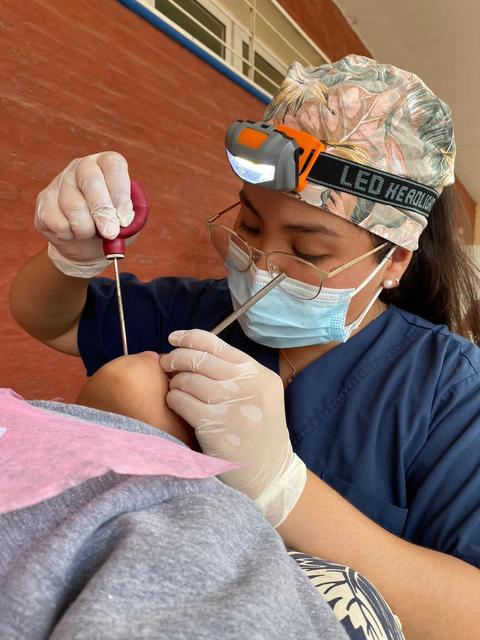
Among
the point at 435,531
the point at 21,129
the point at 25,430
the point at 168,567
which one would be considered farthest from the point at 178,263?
the point at 168,567

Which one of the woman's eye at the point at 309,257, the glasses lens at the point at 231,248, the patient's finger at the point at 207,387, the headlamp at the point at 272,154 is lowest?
the patient's finger at the point at 207,387

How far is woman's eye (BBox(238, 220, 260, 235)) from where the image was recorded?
3.08ft

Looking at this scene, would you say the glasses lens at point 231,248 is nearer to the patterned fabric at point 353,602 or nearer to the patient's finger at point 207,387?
the patient's finger at point 207,387

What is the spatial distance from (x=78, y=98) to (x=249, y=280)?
0.92 m

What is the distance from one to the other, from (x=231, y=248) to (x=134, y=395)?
47 centimetres

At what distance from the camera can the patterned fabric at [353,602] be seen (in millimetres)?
419

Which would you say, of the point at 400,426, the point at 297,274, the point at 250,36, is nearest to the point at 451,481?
the point at 400,426

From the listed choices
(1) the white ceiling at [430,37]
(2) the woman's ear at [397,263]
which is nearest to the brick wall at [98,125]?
(2) the woman's ear at [397,263]

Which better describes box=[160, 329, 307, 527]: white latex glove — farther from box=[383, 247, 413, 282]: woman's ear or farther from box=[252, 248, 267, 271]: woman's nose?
box=[383, 247, 413, 282]: woman's ear

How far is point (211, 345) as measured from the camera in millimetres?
670

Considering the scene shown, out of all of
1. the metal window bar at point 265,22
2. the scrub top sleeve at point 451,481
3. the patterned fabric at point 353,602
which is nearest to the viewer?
the patterned fabric at point 353,602

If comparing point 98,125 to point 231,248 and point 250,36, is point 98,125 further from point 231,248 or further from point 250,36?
point 250,36

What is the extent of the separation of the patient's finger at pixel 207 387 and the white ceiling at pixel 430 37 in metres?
3.12

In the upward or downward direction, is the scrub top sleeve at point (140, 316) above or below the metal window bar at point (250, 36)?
below
